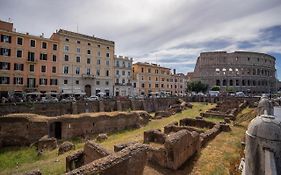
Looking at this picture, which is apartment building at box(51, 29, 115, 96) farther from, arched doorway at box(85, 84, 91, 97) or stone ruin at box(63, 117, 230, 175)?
Result: stone ruin at box(63, 117, 230, 175)

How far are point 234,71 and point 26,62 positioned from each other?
7817 cm

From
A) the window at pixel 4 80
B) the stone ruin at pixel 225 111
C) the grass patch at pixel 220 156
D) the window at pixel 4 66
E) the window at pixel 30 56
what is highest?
the window at pixel 30 56

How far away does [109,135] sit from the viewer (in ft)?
83.1

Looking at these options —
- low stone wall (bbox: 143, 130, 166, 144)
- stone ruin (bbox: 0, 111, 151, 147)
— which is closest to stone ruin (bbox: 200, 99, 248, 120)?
stone ruin (bbox: 0, 111, 151, 147)

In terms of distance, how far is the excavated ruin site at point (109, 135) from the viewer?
8.79 m

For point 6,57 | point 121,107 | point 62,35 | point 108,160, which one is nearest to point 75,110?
point 121,107

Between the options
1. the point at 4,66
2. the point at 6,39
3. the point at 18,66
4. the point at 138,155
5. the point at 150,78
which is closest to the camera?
the point at 138,155

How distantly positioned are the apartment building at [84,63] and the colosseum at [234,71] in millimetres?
49737

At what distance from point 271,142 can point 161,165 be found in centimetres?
914

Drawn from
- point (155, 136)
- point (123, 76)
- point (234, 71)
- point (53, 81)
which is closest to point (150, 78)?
point (123, 76)

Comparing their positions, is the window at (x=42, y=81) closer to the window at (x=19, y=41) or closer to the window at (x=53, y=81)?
the window at (x=53, y=81)

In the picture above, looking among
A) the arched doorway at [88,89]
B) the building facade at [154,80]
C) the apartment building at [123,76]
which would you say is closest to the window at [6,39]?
the arched doorway at [88,89]

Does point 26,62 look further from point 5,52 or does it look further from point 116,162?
point 116,162

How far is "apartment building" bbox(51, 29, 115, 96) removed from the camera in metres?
45.5
